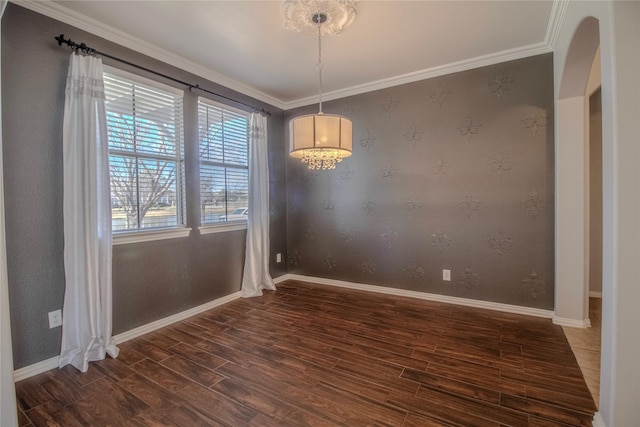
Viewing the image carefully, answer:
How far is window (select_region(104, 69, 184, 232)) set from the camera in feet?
8.19

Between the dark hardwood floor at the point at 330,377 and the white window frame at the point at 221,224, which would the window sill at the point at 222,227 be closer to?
the white window frame at the point at 221,224

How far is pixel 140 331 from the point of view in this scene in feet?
8.71

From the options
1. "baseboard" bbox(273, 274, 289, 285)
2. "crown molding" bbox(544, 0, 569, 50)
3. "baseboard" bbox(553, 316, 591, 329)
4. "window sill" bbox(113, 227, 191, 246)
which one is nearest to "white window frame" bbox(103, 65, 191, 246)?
"window sill" bbox(113, 227, 191, 246)

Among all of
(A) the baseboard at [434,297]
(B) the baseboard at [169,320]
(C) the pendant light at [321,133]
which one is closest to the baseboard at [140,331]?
(B) the baseboard at [169,320]

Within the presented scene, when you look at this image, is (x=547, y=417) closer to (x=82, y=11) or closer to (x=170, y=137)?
(x=170, y=137)

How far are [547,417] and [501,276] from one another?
5.43ft

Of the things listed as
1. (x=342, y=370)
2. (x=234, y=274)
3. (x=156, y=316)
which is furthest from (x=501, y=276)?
(x=156, y=316)

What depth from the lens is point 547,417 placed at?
1.60 metres

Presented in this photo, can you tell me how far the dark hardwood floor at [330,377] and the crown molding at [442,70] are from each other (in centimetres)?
258

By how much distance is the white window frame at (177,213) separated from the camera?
2.51 meters

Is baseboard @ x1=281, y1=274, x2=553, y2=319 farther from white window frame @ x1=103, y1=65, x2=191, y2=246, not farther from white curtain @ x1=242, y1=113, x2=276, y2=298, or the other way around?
white window frame @ x1=103, y1=65, x2=191, y2=246

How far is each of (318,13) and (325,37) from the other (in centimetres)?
49

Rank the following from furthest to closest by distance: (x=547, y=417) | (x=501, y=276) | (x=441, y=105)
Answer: (x=441, y=105) → (x=501, y=276) → (x=547, y=417)

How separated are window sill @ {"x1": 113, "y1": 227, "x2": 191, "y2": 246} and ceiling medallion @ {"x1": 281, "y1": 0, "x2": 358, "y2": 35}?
2110 millimetres
